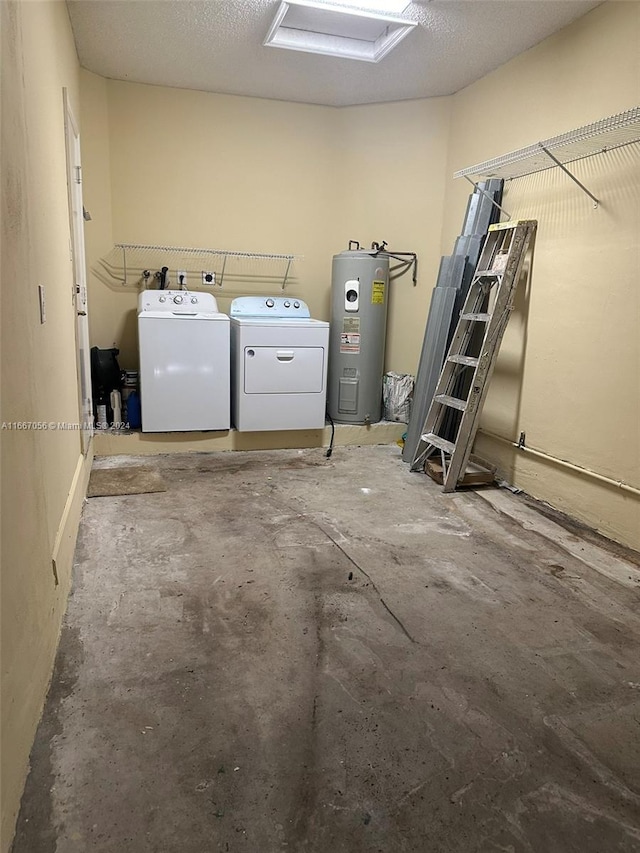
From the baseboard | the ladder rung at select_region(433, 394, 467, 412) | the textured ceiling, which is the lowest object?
the baseboard

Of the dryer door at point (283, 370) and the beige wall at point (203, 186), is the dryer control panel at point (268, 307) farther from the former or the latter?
the dryer door at point (283, 370)

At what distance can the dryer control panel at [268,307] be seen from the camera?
4.21 metres

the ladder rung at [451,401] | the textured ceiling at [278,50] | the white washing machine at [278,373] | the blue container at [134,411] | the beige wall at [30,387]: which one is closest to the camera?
the beige wall at [30,387]

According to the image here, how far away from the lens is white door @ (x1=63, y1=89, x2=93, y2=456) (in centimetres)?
295

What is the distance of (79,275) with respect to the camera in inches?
132

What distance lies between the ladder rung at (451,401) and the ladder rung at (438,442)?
22cm

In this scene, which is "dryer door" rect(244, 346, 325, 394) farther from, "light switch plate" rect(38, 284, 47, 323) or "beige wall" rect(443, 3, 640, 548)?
"light switch plate" rect(38, 284, 47, 323)

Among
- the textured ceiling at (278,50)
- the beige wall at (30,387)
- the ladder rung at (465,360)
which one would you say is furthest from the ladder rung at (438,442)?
the textured ceiling at (278,50)

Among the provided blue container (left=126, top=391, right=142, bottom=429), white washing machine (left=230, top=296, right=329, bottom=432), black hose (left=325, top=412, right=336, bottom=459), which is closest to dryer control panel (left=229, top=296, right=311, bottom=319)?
white washing machine (left=230, top=296, right=329, bottom=432)

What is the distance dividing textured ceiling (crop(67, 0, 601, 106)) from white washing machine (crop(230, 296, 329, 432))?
1.60 metres

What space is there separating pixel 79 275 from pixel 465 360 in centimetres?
237

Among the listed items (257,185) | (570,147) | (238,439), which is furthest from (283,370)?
(570,147)

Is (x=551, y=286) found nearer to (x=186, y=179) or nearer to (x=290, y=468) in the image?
(x=290, y=468)

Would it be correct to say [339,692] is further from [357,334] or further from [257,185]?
[257,185]
